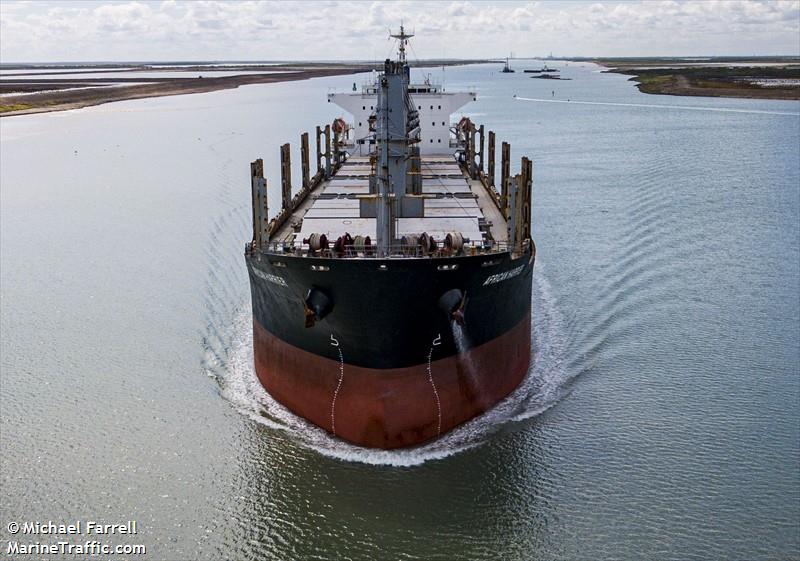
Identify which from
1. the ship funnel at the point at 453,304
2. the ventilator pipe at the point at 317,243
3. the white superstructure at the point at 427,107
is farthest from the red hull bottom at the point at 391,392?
the white superstructure at the point at 427,107

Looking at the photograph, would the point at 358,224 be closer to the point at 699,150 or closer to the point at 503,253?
the point at 503,253

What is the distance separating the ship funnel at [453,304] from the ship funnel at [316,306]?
2.07 meters

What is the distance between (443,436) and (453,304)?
9.26 ft

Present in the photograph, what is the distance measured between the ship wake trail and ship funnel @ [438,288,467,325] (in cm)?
261

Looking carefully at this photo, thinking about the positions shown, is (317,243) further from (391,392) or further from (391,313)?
(391,392)

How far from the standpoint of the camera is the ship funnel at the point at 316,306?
14492 mm

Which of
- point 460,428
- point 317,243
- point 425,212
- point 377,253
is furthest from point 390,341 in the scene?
point 425,212

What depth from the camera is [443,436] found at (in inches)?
606

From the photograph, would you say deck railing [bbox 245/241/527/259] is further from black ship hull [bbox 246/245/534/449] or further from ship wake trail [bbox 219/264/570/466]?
ship wake trail [bbox 219/264/570/466]

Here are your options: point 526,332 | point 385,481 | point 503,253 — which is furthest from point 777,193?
point 385,481

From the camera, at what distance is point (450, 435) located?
1545cm

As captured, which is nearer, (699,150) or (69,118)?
(699,150)

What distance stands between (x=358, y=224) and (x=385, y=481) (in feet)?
22.5

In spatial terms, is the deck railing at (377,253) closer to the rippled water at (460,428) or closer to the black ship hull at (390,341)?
the black ship hull at (390,341)
